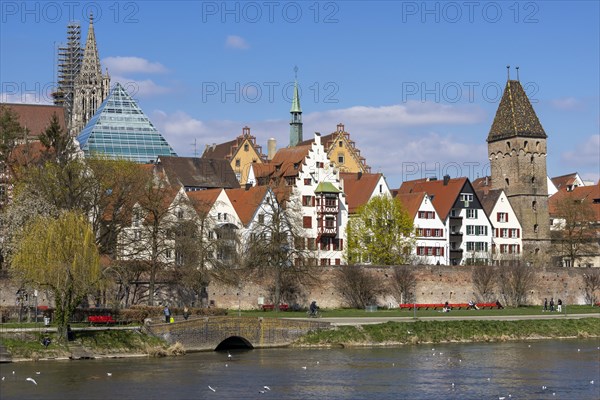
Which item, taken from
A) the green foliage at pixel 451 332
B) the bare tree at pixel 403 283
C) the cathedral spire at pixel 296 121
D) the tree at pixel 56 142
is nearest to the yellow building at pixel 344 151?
the cathedral spire at pixel 296 121

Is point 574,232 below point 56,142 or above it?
below

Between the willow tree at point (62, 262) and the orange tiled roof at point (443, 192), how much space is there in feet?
187

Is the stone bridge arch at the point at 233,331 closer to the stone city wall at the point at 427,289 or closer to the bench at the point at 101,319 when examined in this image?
the bench at the point at 101,319

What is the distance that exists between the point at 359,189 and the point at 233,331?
1952 inches

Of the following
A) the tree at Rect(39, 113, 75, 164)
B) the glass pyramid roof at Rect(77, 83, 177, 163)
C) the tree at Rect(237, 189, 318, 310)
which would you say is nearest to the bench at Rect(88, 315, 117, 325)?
the tree at Rect(39, 113, 75, 164)

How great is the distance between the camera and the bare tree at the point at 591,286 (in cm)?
10506

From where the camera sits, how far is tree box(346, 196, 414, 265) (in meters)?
103

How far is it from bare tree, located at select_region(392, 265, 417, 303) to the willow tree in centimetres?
3913

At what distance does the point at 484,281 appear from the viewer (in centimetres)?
9950

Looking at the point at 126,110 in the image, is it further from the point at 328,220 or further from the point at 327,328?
the point at 327,328

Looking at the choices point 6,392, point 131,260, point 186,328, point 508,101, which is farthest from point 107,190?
point 508,101

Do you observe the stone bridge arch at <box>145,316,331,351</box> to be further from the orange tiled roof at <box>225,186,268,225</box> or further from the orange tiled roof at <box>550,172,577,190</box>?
the orange tiled roof at <box>550,172,577,190</box>

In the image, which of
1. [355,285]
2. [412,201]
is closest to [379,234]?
[412,201]

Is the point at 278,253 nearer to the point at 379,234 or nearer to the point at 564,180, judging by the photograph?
the point at 379,234
